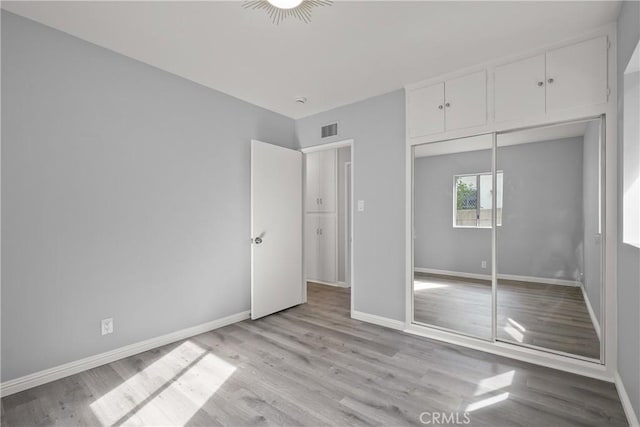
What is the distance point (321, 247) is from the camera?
5.68 m

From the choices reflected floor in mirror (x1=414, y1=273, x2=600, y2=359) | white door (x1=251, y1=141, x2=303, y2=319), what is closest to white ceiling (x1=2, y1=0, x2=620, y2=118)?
white door (x1=251, y1=141, x2=303, y2=319)

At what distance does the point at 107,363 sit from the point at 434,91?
3901 millimetres

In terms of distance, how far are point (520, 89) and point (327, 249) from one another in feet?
12.4

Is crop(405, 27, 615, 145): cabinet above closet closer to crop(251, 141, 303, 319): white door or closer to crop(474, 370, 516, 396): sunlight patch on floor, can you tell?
crop(251, 141, 303, 319): white door

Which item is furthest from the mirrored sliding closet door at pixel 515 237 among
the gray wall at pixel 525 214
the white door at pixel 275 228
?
the white door at pixel 275 228

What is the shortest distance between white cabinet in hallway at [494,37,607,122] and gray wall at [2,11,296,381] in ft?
9.28

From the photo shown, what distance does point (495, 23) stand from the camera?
2252 millimetres

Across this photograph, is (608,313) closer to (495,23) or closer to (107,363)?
(495,23)

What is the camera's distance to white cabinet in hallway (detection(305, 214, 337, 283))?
18.1 feet

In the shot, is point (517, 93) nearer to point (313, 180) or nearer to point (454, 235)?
point (454, 235)

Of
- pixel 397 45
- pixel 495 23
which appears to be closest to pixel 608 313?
pixel 495 23

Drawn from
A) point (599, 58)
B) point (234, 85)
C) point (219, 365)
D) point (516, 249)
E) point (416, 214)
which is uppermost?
point (234, 85)

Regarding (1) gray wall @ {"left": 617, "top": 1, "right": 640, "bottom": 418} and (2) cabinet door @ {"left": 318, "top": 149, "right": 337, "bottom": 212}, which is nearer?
(1) gray wall @ {"left": 617, "top": 1, "right": 640, "bottom": 418}

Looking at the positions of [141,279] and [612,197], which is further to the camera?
[141,279]
